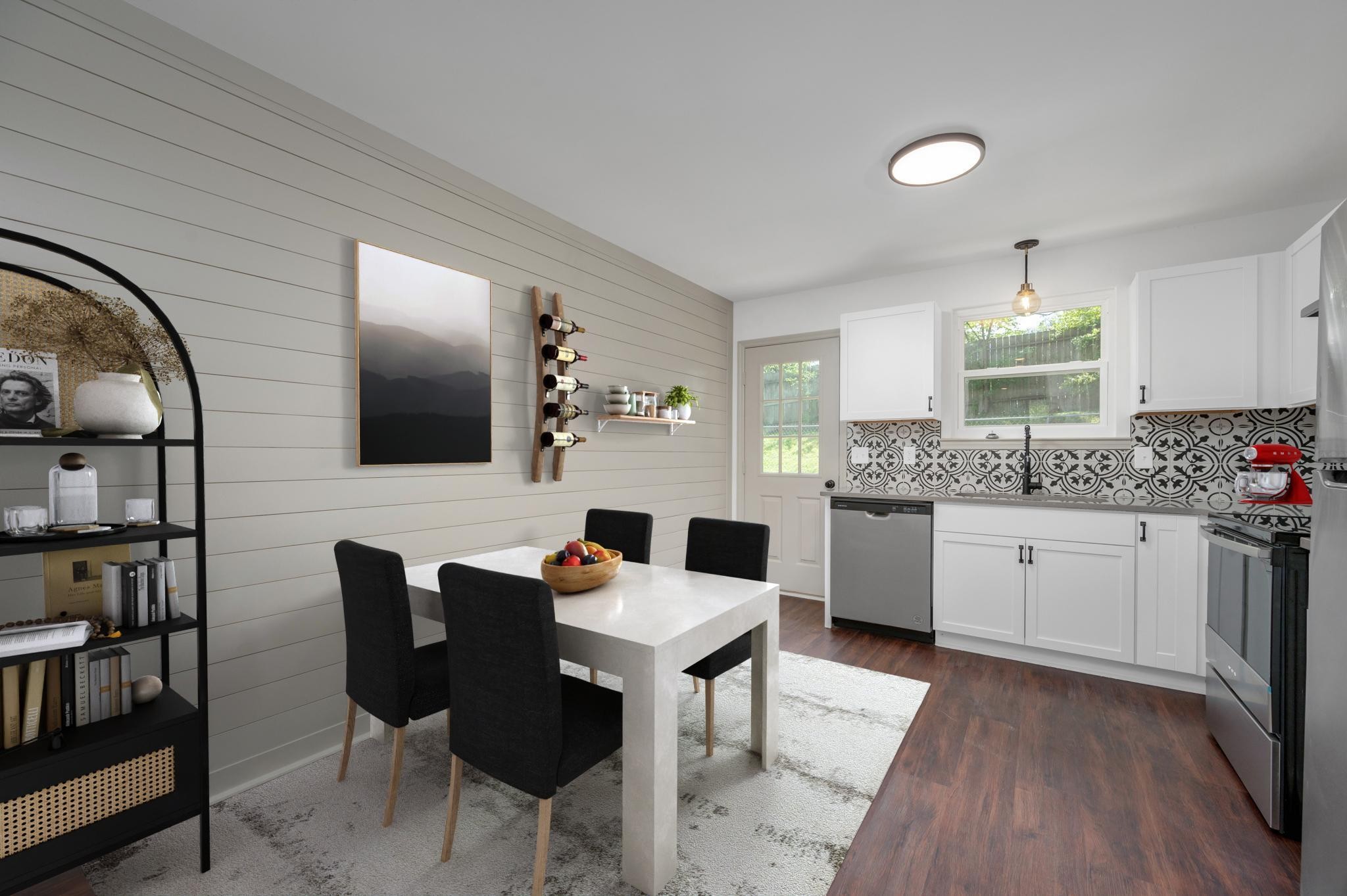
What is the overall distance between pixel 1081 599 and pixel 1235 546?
1.16 metres

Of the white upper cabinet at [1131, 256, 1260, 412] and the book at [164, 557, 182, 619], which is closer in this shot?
the book at [164, 557, 182, 619]

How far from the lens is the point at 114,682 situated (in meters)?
1.61

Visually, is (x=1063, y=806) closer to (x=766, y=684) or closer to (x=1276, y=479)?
(x=766, y=684)

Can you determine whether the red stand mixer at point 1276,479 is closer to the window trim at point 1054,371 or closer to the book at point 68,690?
the window trim at point 1054,371

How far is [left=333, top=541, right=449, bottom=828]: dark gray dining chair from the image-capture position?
5.68ft

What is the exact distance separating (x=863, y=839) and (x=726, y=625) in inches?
31.0

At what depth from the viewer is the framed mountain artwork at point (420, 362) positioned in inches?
94.2

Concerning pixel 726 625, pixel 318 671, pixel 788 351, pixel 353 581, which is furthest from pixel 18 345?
pixel 788 351

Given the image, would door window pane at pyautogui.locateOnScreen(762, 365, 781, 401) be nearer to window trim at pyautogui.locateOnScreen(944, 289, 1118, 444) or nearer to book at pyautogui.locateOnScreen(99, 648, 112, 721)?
window trim at pyautogui.locateOnScreen(944, 289, 1118, 444)

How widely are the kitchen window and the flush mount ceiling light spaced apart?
1634mm

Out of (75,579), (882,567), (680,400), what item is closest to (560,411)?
(680,400)

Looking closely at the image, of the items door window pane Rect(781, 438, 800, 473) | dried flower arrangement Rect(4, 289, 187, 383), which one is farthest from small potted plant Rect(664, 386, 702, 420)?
dried flower arrangement Rect(4, 289, 187, 383)

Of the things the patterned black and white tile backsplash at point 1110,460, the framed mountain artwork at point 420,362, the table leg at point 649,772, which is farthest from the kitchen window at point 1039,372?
the table leg at point 649,772

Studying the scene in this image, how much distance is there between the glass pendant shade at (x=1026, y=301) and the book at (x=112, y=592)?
433 centimetres
